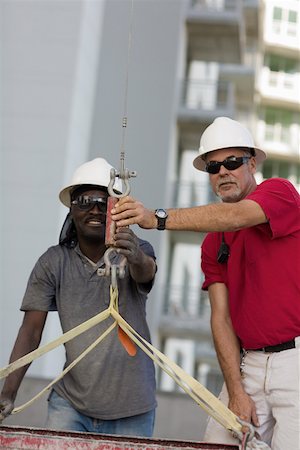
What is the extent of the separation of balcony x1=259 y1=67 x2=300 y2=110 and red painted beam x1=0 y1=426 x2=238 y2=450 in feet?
117

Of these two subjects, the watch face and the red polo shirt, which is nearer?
the watch face

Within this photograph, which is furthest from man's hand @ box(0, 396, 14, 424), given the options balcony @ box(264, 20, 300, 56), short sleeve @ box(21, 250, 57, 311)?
balcony @ box(264, 20, 300, 56)

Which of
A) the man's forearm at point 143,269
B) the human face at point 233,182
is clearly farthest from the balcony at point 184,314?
the human face at point 233,182

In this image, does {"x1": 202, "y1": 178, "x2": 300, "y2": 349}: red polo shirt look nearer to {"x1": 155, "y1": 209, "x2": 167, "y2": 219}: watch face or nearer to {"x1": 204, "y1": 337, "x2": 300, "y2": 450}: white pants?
{"x1": 204, "y1": 337, "x2": 300, "y2": 450}: white pants

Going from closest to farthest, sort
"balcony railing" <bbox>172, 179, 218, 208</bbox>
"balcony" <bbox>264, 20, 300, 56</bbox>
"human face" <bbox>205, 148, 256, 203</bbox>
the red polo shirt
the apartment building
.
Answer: the red polo shirt < "human face" <bbox>205, 148, 256, 203</bbox> < "balcony railing" <bbox>172, 179, 218, 208</bbox> < the apartment building < "balcony" <bbox>264, 20, 300, 56</bbox>

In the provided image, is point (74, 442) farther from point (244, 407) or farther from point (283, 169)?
point (283, 169)

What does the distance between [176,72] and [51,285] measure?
15.3 metres

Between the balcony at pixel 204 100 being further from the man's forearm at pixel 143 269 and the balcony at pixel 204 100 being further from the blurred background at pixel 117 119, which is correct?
the man's forearm at pixel 143 269

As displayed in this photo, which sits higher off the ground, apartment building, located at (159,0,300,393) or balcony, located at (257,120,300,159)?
balcony, located at (257,120,300,159)

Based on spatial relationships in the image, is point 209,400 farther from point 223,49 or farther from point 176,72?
point 223,49

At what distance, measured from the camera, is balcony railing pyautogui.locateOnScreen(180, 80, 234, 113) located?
20.6m

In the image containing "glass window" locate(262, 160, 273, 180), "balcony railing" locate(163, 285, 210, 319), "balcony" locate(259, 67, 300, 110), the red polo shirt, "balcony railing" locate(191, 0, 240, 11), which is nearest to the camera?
the red polo shirt

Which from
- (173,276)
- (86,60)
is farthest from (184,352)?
(86,60)

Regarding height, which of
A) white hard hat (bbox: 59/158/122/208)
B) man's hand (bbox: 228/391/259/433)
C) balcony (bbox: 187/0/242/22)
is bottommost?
man's hand (bbox: 228/391/259/433)
